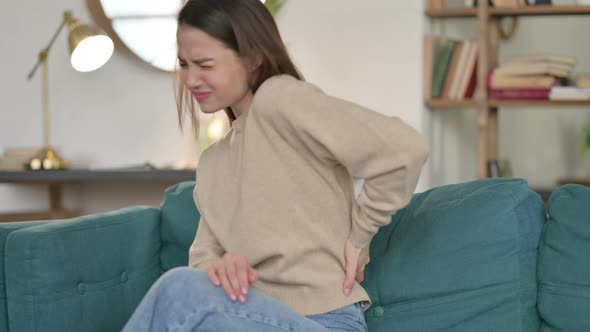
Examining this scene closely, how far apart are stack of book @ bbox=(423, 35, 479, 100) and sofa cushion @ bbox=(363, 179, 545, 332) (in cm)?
195

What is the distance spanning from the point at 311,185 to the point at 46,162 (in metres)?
2.29

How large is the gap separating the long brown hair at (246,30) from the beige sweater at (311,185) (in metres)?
0.09

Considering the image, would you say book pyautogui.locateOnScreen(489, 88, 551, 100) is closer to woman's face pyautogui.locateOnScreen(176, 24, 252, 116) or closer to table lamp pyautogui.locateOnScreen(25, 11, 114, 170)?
table lamp pyautogui.locateOnScreen(25, 11, 114, 170)

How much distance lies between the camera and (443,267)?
1.83 m

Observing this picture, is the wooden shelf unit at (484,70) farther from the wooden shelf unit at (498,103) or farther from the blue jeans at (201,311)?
the blue jeans at (201,311)

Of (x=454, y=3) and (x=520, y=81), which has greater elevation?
(x=454, y=3)

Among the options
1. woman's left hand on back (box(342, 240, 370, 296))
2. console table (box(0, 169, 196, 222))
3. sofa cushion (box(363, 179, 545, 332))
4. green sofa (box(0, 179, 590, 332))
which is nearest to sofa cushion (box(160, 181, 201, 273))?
green sofa (box(0, 179, 590, 332))

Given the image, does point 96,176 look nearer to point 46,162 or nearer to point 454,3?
point 46,162

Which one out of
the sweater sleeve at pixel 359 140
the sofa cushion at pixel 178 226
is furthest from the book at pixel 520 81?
the sweater sleeve at pixel 359 140

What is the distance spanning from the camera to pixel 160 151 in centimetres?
393

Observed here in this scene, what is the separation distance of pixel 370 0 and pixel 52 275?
2.07 metres

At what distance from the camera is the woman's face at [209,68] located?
1.72 metres

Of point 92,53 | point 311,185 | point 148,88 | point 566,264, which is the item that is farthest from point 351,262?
point 148,88

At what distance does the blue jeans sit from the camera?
1.44m
